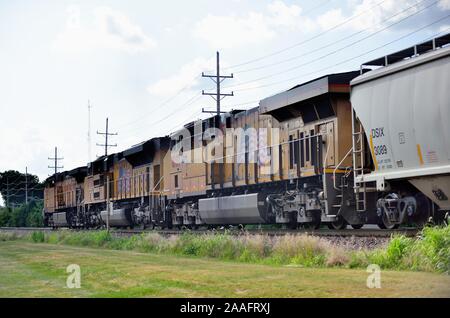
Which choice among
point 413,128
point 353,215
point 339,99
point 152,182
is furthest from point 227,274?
point 152,182

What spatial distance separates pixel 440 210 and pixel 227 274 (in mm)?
6659

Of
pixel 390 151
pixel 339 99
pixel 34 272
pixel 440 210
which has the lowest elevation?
pixel 34 272

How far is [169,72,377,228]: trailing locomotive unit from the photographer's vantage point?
1833cm

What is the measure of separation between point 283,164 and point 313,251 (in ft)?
24.7

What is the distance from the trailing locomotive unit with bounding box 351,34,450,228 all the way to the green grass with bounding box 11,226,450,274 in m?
2.04

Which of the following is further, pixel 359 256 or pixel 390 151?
pixel 390 151

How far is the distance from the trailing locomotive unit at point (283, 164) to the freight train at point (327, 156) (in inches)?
1.6

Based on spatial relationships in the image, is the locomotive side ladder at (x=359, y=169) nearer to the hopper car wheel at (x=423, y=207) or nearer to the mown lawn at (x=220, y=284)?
the hopper car wheel at (x=423, y=207)

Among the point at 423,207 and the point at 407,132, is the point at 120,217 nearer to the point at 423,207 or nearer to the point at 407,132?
the point at 423,207

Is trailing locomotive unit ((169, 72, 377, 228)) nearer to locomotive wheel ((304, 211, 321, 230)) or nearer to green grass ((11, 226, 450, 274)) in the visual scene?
locomotive wheel ((304, 211, 321, 230))

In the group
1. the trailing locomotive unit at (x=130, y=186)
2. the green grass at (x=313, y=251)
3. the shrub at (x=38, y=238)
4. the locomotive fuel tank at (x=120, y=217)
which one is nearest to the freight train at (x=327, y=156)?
the trailing locomotive unit at (x=130, y=186)

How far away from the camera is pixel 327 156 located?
18.8 meters
